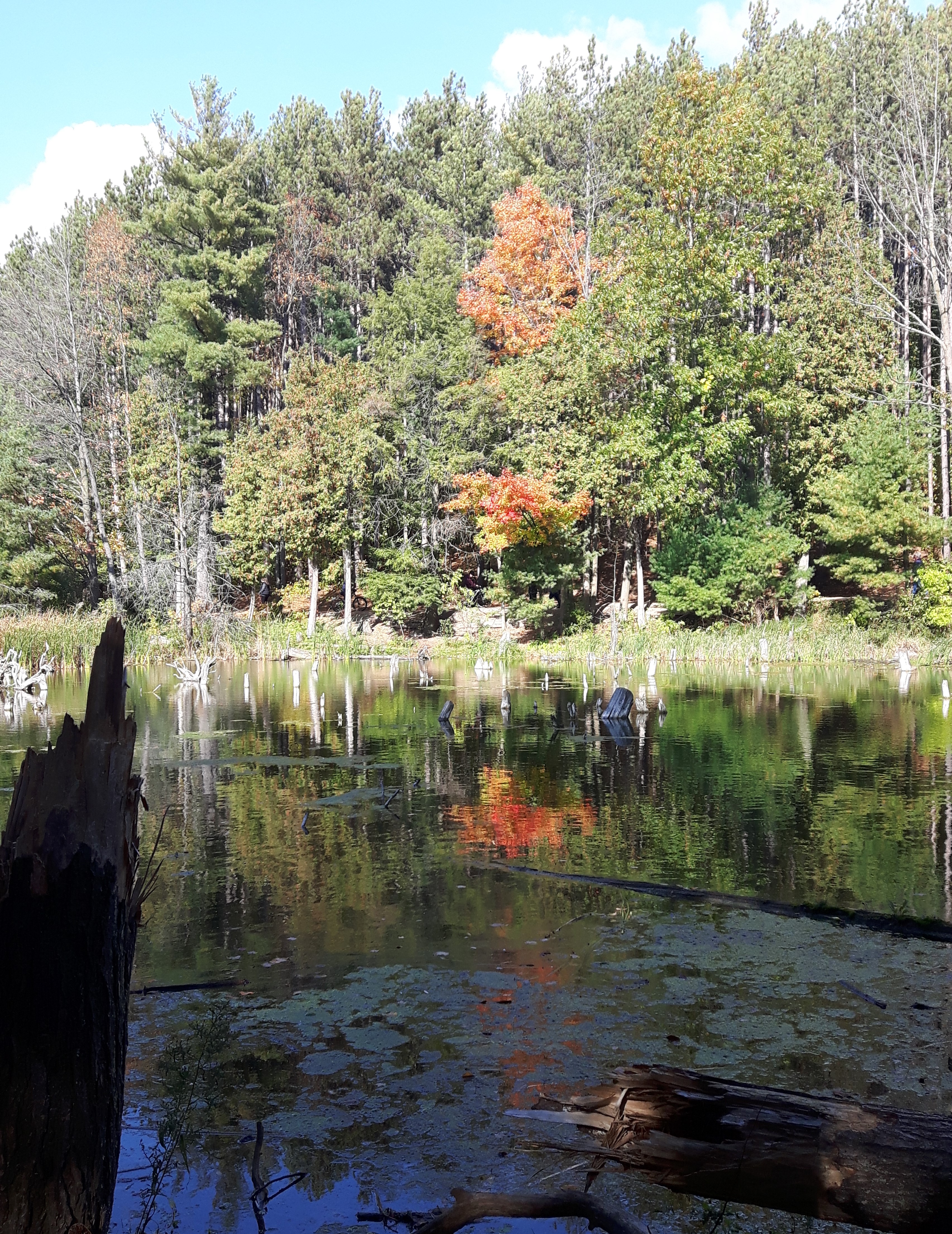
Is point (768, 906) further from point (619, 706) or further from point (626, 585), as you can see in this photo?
point (626, 585)

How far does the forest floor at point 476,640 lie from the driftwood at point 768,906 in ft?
71.9

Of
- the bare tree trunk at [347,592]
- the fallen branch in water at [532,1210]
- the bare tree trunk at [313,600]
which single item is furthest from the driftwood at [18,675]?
the fallen branch in water at [532,1210]

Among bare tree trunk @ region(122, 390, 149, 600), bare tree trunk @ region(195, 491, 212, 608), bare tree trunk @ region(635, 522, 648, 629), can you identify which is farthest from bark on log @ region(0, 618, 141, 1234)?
bare tree trunk @ region(195, 491, 212, 608)

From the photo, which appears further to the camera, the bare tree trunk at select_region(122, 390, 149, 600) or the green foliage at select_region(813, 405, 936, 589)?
the bare tree trunk at select_region(122, 390, 149, 600)

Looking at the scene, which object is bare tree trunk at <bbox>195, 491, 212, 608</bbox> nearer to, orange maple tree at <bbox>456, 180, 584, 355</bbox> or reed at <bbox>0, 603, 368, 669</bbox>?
reed at <bbox>0, 603, 368, 669</bbox>

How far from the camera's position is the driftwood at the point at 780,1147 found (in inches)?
116

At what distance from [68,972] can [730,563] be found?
106 feet

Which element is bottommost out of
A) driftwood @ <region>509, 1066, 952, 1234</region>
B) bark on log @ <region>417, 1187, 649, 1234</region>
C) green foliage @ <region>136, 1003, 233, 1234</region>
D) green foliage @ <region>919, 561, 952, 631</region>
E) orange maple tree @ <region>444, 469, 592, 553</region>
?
green foliage @ <region>136, 1003, 233, 1234</region>

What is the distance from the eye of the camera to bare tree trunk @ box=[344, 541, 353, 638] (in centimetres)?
4056

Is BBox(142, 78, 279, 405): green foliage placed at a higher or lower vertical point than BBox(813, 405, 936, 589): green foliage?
higher

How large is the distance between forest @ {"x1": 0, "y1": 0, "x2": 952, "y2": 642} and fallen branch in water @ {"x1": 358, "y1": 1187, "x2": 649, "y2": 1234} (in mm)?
30527

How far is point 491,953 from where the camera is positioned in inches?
262

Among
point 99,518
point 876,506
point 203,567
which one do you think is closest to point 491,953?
point 876,506

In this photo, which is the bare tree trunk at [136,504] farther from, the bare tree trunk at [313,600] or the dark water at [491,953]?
the dark water at [491,953]
